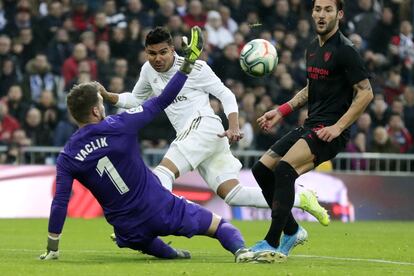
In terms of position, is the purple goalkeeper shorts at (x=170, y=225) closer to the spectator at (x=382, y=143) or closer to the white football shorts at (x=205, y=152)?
the white football shorts at (x=205, y=152)

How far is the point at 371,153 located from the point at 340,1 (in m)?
10.5

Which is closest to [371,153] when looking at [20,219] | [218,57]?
[218,57]

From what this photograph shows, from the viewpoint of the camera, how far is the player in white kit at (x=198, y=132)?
11.9m

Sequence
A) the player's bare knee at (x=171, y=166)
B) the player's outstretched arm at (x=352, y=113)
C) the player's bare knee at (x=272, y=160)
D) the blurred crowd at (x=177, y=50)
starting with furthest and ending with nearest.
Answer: the blurred crowd at (x=177, y=50) → the player's bare knee at (x=171, y=166) → the player's bare knee at (x=272, y=160) → the player's outstretched arm at (x=352, y=113)

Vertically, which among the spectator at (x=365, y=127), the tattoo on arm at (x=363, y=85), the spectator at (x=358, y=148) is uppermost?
the tattoo on arm at (x=363, y=85)

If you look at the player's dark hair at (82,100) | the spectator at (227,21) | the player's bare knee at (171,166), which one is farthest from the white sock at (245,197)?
the spectator at (227,21)

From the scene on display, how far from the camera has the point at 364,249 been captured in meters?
12.6

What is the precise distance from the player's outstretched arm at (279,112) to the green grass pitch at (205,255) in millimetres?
1253

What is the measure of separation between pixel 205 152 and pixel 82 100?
105 inches

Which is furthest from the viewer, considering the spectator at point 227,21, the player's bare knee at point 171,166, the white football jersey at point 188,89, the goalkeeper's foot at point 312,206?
the spectator at point 227,21

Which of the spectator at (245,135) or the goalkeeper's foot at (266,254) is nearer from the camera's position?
the goalkeeper's foot at (266,254)

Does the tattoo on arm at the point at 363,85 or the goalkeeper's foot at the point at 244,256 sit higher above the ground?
the tattoo on arm at the point at 363,85

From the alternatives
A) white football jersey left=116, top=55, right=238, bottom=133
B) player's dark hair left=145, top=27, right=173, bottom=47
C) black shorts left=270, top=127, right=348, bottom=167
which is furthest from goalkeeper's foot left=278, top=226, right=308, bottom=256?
player's dark hair left=145, top=27, right=173, bottom=47

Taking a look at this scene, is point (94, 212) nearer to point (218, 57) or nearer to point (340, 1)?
point (218, 57)
